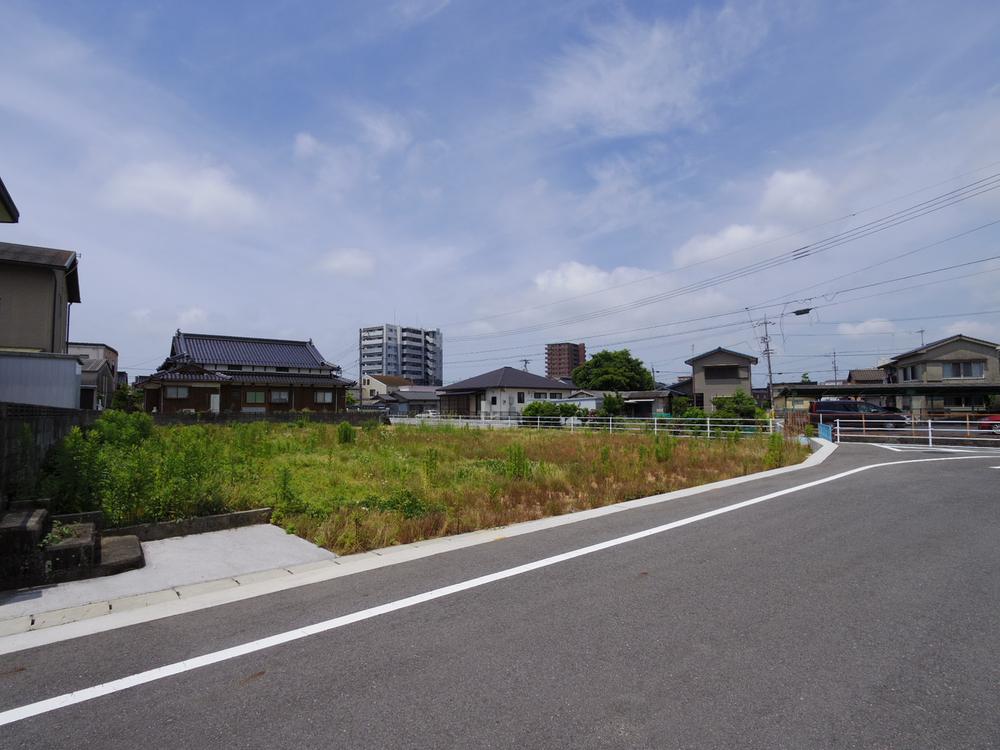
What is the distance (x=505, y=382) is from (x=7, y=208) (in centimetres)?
4036

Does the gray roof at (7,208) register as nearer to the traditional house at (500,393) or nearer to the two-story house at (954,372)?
the traditional house at (500,393)

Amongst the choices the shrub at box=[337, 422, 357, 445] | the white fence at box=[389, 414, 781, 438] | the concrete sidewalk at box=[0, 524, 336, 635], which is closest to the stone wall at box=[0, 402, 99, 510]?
the concrete sidewalk at box=[0, 524, 336, 635]

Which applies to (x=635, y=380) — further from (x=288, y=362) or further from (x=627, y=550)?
(x=627, y=550)

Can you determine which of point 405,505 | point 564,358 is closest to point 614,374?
point 405,505

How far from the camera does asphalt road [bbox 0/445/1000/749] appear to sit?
2.71 metres

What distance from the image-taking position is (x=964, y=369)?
39625mm

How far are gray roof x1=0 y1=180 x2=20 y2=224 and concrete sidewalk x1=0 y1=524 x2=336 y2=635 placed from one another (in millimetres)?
5875

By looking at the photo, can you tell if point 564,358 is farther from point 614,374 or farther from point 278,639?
point 278,639

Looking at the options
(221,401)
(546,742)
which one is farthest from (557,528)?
(221,401)

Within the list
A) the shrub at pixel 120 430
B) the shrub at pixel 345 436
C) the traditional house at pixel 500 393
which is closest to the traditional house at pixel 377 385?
the traditional house at pixel 500 393

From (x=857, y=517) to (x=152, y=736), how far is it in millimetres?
8050

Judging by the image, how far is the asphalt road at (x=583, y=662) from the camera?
8.91ft

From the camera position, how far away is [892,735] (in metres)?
2.67

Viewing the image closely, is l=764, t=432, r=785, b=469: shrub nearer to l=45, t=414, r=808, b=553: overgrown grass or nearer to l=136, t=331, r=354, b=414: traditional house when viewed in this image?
l=45, t=414, r=808, b=553: overgrown grass
